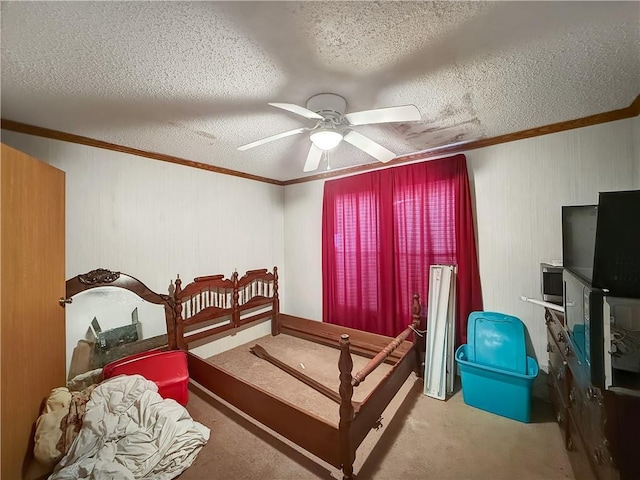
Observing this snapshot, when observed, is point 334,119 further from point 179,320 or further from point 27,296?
point 179,320

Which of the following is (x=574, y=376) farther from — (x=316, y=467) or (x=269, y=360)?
(x=269, y=360)

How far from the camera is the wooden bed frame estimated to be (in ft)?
4.80

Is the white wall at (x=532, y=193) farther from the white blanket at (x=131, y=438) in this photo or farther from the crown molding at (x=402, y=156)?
the white blanket at (x=131, y=438)

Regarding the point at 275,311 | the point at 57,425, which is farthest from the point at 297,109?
the point at 275,311

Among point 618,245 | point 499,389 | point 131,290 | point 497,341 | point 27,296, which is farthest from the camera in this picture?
point 131,290

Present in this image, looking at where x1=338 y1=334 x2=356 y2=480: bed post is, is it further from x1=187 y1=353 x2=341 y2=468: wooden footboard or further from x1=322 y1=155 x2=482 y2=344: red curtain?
x1=322 y1=155 x2=482 y2=344: red curtain

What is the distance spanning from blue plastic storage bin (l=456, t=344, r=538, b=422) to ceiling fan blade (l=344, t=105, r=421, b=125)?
1.91 metres

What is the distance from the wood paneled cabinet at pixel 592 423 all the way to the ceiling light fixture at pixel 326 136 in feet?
5.43

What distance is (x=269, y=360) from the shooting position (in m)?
2.81

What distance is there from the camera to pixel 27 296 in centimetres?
147

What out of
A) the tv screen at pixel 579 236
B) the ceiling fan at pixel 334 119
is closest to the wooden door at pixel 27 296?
the ceiling fan at pixel 334 119

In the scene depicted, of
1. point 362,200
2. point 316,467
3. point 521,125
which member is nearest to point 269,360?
point 316,467

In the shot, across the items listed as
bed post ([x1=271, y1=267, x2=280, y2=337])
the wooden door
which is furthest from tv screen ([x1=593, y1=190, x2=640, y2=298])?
bed post ([x1=271, y1=267, x2=280, y2=337])

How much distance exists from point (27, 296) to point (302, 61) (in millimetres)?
2044
